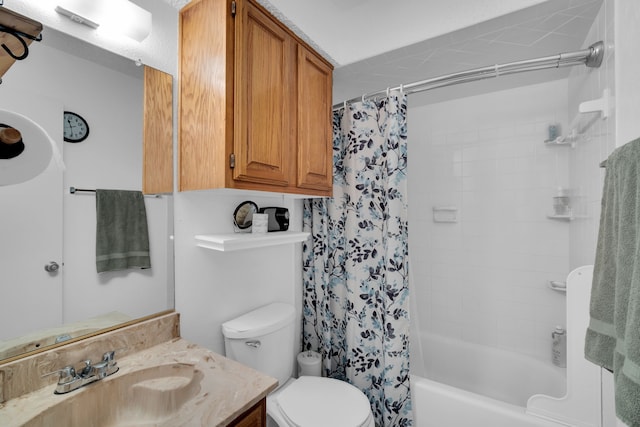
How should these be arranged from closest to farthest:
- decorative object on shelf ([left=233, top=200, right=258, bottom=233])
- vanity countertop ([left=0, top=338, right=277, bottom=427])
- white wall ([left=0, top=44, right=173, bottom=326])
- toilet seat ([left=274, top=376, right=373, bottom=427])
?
vanity countertop ([left=0, top=338, right=277, bottom=427]) → white wall ([left=0, top=44, right=173, bottom=326]) → toilet seat ([left=274, top=376, right=373, bottom=427]) → decorative object on shelf ([left=233, top=200, right=258, bottom=233])

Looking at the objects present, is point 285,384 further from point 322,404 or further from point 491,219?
point 491,219

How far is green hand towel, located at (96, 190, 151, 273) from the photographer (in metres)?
1.02

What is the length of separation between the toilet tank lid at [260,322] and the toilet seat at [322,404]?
1.06ft

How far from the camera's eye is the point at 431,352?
2.36 metres

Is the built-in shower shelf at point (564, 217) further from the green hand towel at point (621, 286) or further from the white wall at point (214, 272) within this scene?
the white wall at point (214, 272)

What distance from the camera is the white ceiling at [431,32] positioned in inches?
52.4

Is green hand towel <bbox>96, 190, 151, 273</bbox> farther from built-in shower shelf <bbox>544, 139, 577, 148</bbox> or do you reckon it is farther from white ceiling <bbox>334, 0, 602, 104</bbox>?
built-in shower shelf <bbox>544, 139, 577, 148</bbox>

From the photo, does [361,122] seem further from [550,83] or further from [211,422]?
[211,422]

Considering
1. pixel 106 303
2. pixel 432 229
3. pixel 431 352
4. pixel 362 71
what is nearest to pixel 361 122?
pixel 362 71

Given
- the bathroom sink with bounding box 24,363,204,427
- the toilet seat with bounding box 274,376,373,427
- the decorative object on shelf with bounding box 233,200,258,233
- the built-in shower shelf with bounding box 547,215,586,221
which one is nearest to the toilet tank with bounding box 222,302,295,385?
the toilet seat with bounding box 274,376,373,427

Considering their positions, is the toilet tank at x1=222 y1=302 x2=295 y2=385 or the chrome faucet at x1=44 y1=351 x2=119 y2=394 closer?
the chrome faucet at x1=44 y1=351 x2=119 y2=394

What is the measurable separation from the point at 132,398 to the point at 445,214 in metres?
2.24

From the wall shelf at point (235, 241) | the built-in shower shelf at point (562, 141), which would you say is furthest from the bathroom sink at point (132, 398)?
the built-in shower shelf at point (562, 141)

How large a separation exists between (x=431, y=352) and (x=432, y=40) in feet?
7.39
